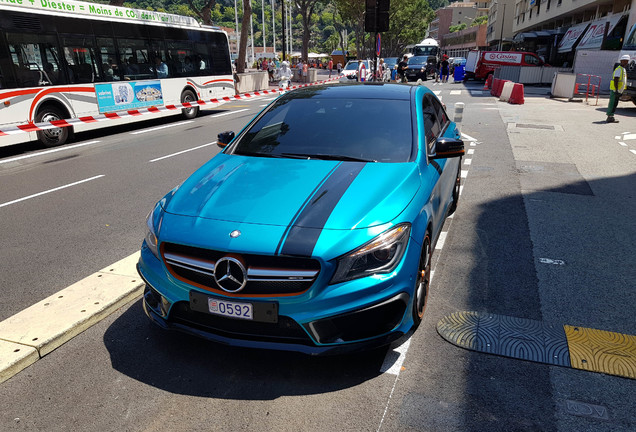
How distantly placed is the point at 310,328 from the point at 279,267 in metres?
0.38

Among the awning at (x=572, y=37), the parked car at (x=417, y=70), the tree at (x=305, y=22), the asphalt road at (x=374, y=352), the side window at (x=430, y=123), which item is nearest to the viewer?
the asphalt road at (x=374, y=352)

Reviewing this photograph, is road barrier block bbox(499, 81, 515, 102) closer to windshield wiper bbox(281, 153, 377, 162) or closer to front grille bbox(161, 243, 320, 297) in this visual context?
windshield wiper bbox(281, 153, 377, 162)

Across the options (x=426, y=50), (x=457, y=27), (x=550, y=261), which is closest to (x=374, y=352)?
(x=550, y=261)

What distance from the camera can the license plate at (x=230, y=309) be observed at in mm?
2793

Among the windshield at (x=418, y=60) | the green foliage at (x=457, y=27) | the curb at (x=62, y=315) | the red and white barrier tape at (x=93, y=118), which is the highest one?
the green foliage at (x=457, y=27)

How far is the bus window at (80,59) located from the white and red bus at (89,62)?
1.0 inches

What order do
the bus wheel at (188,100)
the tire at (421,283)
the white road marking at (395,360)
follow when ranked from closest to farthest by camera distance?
the white road marking at (395,360) → the tire at (421,283) → the bus wheel at (188,100)

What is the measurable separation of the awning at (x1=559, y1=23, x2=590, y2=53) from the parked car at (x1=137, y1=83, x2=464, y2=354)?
37.4 m

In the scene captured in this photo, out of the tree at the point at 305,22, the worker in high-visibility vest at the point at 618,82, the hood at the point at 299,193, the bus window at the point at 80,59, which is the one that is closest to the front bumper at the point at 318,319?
the hood at the point at 299,193

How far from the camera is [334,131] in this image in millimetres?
4219

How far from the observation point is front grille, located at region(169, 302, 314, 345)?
2.81 metres

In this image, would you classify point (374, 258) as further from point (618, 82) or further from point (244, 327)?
point (618, 82)

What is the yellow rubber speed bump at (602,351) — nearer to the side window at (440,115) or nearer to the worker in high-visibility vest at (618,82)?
the side window at (440,115)

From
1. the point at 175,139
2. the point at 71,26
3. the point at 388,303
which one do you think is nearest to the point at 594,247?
the point at 388,303
